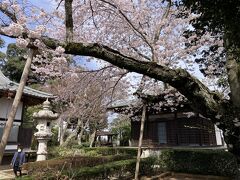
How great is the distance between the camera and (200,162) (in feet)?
39.2

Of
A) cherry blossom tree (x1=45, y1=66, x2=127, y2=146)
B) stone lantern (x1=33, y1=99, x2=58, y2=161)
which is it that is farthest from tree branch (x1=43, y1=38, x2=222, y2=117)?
stone lantern (x1=33, y1=99, x2=58, y2=161)

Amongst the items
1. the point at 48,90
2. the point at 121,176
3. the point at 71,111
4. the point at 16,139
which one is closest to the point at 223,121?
the point at 121,176

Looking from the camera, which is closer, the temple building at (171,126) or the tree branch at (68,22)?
the tree branch at (68,22)

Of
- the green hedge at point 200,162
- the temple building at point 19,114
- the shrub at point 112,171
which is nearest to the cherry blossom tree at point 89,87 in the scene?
the temple building at point 19,114

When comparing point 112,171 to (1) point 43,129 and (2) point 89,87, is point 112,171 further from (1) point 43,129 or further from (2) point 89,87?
(1) point 43,129

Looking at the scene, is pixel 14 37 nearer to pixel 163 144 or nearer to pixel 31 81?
pixel 163 144

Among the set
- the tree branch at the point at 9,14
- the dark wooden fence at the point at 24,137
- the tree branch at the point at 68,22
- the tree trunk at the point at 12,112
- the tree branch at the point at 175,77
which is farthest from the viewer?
the dark wooden fence at the point at 24,137

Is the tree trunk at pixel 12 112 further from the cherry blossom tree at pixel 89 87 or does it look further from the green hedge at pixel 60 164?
the green hedge at pixel 60 164

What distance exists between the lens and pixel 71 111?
19656mm

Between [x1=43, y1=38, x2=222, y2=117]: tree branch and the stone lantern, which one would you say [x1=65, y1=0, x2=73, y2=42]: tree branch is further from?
the stone lantern

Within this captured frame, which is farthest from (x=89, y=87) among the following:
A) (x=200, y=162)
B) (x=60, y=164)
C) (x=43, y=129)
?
(x=200, y=162)

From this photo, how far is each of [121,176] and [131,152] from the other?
7777 mm

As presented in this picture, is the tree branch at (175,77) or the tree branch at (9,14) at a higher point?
the tree branch at (9,14)

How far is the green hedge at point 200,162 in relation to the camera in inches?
435
